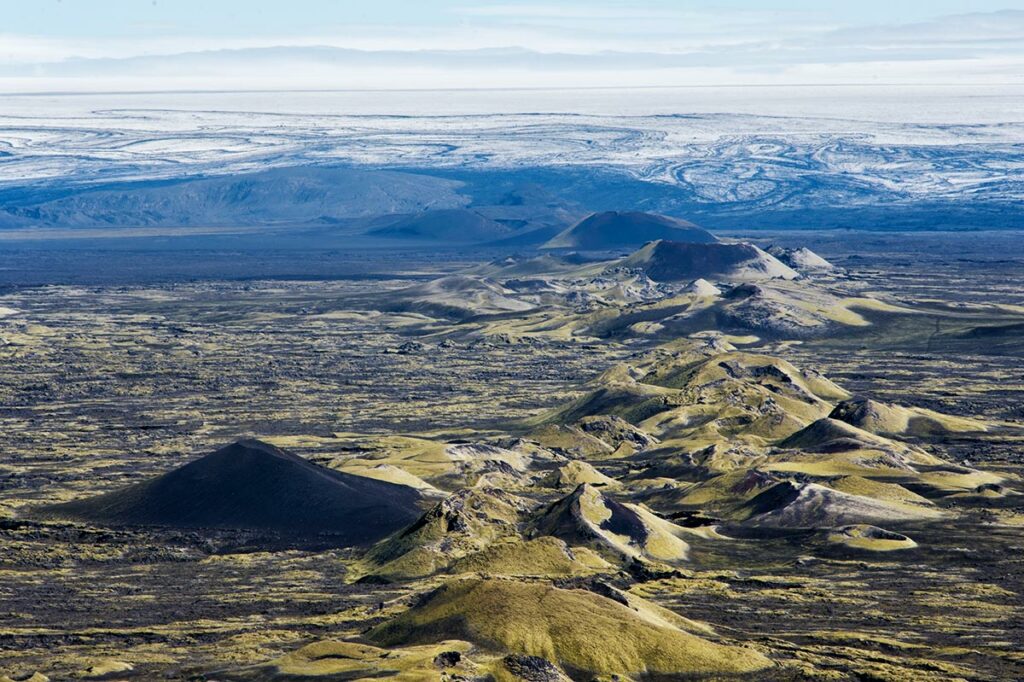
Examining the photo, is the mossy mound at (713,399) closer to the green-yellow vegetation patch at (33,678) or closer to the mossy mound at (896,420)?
the mossy mound at (896,420)

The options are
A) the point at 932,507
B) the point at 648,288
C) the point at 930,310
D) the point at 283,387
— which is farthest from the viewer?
the point at 648,288

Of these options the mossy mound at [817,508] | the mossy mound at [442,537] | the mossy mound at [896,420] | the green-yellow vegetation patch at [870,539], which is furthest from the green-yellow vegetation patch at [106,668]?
the mossy mound at [896,420]

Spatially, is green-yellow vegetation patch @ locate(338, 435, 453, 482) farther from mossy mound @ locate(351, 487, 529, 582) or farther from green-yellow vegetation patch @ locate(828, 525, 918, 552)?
green-yellow vegetation patch @ locate(828, 525, 918, 552)

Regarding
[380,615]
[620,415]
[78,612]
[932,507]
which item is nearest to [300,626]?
[380,615]

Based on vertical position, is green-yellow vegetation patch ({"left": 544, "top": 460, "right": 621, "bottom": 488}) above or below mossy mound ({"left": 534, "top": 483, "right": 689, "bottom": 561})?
below

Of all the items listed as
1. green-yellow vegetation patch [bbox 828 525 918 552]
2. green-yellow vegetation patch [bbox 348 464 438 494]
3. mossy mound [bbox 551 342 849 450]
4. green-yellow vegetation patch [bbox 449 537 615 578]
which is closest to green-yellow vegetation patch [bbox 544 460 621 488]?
green-yellow vegetation patch [bbox 348 464 438 494]

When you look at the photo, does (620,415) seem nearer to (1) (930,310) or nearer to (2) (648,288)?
(1) (930,310)

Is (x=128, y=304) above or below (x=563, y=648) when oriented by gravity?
below

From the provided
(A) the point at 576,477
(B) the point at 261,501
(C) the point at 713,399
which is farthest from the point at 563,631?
(C) the point at 713,399
